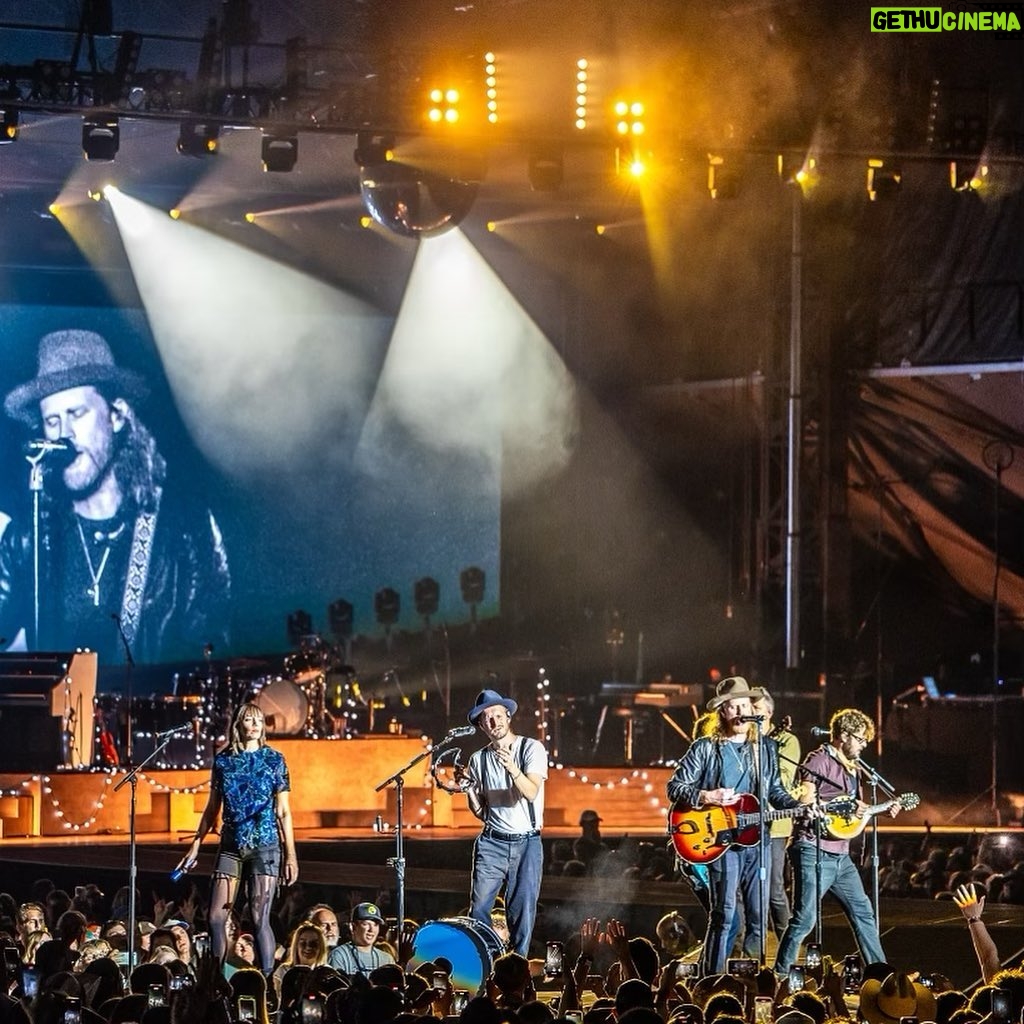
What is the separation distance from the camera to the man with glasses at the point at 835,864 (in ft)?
28.2

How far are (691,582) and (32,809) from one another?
8.50 meters

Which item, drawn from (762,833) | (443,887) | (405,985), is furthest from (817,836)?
(443,887)

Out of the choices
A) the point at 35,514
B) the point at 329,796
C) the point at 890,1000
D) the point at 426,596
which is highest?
the point at 35,514

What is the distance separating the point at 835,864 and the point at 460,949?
1.95 meters

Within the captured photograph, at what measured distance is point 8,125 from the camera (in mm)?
13766

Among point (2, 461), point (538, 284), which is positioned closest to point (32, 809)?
point (2, 461)

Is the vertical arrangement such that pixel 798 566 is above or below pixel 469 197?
below

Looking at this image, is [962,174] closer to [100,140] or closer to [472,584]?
[100,140]

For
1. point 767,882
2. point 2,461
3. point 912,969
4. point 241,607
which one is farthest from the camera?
point 241,607

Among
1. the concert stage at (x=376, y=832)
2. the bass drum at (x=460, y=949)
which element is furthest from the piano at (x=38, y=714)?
the bass drum at (x=460, y=949)

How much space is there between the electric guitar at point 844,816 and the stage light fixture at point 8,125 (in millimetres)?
8464

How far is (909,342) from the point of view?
18016 millimetres

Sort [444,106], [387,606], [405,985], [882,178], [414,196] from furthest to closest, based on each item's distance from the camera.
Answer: [387,606] < [414,196] < [882,178] < [444,106] < [405,985]

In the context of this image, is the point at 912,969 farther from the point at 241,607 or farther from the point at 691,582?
the point at 241,607
